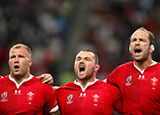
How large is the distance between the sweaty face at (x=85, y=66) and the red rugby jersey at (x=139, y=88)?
Answer: 383mm

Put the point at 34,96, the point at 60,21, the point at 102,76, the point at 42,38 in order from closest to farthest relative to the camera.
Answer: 1. the point at 34,96
2. the point at 102,76
3. the point at 42,38
4. the point at 60,21

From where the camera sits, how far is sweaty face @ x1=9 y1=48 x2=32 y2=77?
5672 millimetres

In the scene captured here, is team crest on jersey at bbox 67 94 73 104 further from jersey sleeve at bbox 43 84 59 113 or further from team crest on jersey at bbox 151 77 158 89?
team crest on jersey at bbox 151 77 158 89

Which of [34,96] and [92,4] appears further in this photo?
[92,4]

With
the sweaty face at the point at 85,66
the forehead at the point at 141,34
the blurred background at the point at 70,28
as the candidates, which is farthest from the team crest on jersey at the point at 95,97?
the blurred background at the point at 70,28

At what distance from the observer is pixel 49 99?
5.72m

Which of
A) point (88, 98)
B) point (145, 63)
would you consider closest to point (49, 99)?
point (88, 98)

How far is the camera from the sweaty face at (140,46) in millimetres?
5719

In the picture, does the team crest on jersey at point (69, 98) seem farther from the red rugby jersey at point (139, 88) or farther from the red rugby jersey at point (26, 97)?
the red rugby jersey at point (139, 88)

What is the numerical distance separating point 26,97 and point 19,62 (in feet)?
1.56

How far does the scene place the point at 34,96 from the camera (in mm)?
5656

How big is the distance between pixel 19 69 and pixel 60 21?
650 cm

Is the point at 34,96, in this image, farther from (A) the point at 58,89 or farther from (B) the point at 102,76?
(B) the point at 102,76

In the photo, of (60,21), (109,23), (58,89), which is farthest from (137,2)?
(58,89)
